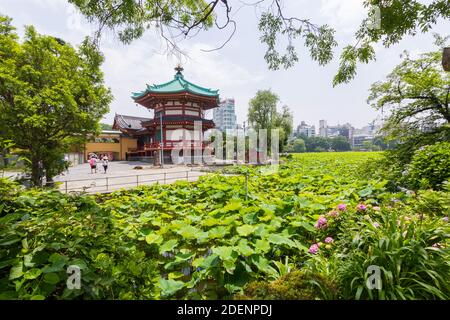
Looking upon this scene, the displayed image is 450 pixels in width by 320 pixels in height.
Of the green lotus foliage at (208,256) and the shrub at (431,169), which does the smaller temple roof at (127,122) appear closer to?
the green lotus foliage at (208,256)

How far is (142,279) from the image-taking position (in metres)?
1.91

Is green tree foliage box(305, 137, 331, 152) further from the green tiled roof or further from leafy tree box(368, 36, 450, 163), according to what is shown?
leafy tree box(368, 36, 450, 163)

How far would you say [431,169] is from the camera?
15.7 ft

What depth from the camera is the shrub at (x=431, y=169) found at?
4555mm

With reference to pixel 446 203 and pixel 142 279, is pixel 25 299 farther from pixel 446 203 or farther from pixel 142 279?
pixel 446 203

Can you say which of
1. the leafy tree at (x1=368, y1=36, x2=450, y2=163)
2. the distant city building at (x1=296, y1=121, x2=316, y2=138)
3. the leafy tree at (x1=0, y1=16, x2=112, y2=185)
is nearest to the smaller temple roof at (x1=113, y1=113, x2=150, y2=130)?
the leafy tree at (x1=0, y1=16, x2=112, y2=185)

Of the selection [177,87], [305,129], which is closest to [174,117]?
[177,87]

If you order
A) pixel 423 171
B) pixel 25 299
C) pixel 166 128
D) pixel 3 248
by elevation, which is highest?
pixel 166 128

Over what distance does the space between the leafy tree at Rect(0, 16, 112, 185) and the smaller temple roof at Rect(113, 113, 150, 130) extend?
2424 centimetres

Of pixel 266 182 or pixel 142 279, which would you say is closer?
pixel 142 279

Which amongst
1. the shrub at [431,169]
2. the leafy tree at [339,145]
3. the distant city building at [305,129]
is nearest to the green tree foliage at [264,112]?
the shrub at [431,169]

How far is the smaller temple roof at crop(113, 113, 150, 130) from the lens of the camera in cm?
3224

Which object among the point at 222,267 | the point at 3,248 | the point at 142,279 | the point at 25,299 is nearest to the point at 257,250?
the point at 222,267

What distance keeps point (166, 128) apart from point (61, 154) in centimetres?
1532
